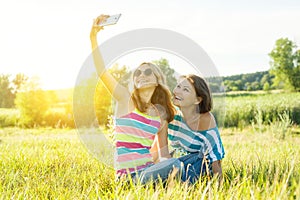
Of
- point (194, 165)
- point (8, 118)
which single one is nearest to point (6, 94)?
point (8, 118)

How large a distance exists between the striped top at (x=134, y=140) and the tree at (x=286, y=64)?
36.6m

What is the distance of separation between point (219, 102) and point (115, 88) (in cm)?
87

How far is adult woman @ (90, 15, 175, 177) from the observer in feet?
8.85

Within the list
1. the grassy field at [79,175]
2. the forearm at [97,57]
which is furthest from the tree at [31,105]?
the forearm at [97,57]

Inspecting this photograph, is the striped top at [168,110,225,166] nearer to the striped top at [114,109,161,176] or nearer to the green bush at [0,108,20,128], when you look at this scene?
the striped top at [114,109,161,176]

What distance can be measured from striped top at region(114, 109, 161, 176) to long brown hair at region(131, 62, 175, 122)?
9cm

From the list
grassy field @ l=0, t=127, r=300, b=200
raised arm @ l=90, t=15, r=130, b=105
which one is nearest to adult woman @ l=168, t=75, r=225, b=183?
grassy field @ l=0, t=127, r=300, b=200

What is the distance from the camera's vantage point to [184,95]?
9.31 ft

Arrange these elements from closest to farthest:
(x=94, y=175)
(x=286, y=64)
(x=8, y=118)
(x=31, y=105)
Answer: (x=94, y=175) < (x=31, y=105) < (x=8, y=118) < (x=286, y=64)

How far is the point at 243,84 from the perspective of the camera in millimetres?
45969

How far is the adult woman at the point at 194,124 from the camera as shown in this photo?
9.21 feet

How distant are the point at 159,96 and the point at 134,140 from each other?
38cm

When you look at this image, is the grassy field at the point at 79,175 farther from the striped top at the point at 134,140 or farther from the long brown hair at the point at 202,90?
the long brown hair at the point at 202,90

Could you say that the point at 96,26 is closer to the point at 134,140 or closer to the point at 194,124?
the point at 134,140
